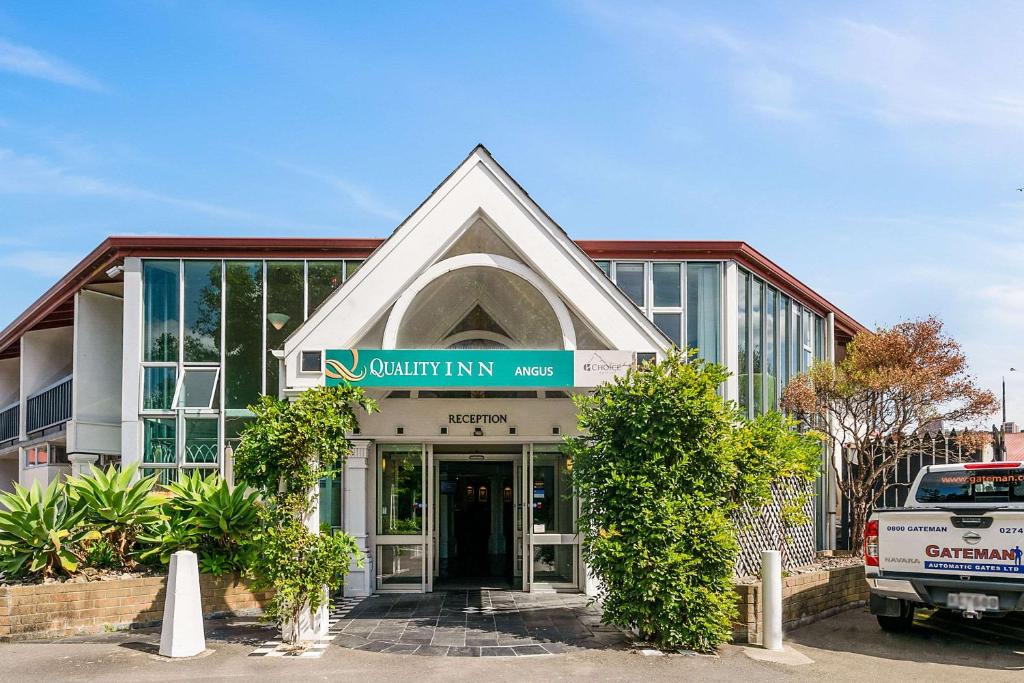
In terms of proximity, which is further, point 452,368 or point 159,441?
point 159,441

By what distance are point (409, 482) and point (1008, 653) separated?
8.01 metres

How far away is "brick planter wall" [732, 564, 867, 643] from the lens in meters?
9.70

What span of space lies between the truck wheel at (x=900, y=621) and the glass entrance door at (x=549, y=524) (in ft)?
13.8

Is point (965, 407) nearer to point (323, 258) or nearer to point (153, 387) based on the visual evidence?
point (323, 258)

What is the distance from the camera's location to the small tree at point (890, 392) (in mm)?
16188

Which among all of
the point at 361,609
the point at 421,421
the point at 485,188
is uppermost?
the point at 485,188

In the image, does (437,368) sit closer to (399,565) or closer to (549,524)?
(549,524)

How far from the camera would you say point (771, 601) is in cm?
934

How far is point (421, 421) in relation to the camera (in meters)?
12.7

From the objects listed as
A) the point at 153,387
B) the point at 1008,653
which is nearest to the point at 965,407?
the point at 1008,653

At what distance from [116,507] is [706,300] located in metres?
11.0

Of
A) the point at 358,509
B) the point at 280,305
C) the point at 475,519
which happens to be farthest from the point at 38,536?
the point at 475,519

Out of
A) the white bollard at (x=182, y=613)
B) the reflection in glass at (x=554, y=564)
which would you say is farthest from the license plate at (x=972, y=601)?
the white bollard at (x=182, y=613)

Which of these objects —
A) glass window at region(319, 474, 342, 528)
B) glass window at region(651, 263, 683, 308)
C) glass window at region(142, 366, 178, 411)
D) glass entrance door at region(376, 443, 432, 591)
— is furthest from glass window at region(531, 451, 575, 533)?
glass window at region(142, 366, 178, 411)
